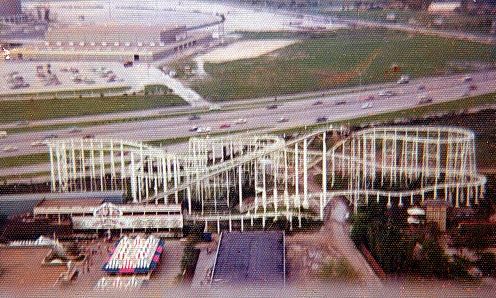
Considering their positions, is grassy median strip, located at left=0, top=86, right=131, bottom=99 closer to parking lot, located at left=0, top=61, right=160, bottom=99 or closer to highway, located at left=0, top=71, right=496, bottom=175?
parking lot, located at left=0, top=61, right=160, bottom=99

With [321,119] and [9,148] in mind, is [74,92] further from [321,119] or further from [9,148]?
[321,119]

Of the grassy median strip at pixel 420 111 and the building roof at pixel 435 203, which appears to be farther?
the grassy median strip at pixel 420 111

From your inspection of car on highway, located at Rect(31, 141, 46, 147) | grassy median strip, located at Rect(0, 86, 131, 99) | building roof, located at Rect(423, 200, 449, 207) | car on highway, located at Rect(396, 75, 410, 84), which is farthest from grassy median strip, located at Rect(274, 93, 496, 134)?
car on highway, located at Rect(31, 141, 46, 147)

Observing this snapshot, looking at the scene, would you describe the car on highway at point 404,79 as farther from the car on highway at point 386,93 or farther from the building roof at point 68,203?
the building roof at point 68,203

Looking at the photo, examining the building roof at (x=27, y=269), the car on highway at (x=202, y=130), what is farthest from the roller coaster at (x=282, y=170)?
the building roof at (x=27, y=269)

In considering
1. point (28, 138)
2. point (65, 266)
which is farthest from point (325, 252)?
point (28, 138)

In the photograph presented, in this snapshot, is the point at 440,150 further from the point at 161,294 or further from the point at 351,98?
the point at 161,294
